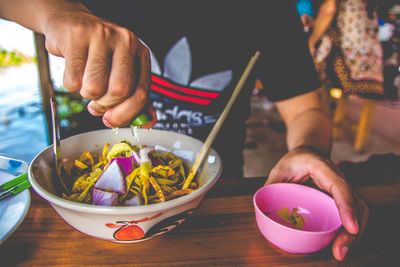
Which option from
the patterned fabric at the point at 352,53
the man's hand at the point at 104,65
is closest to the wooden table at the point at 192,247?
the man's hand at the point at 104,65

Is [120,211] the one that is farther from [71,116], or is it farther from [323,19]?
[323,19]

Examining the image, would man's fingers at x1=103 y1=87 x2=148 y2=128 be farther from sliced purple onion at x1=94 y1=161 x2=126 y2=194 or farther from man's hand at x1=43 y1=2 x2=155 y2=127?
sliced purple onion at x1=94 y1=161 x2=126 y2=194

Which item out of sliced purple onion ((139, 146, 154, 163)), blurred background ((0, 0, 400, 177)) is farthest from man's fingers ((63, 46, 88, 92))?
blurred background ((0, 0, 400, 177))

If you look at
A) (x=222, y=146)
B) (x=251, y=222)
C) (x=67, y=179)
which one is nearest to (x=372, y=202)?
(x=251, y=222)

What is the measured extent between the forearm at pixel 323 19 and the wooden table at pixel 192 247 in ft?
8.08

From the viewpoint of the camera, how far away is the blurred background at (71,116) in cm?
157

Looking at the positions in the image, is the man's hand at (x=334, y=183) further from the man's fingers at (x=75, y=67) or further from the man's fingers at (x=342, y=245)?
the man's fingers at (x=75, y=67)

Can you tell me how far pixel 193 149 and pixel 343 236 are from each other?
1.34 feet

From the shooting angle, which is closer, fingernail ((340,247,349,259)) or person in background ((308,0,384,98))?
fingernail ((340,247,349,259))

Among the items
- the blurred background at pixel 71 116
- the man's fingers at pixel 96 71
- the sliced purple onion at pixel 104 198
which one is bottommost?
the blurred background at pixel 71 116

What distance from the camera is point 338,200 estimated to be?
58 cm

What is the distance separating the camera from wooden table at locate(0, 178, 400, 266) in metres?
0.50

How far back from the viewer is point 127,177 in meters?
0.59

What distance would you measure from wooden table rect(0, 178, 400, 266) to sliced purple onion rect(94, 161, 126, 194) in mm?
113
